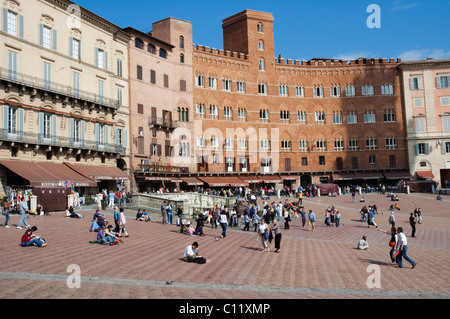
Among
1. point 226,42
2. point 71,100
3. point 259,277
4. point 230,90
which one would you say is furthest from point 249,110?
point 259,277

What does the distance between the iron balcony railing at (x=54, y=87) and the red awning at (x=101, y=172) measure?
21.2 ft

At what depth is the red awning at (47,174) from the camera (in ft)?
107

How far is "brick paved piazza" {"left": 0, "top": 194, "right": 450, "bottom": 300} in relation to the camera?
11.8 meters

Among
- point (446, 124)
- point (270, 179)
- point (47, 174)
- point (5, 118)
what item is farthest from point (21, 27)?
point (446, 124)

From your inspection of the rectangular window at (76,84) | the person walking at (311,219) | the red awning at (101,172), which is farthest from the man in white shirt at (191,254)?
the rectangular window at (76,84)

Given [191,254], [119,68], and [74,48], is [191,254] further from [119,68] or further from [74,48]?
[119,68]

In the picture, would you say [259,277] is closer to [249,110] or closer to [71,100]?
[71,100]

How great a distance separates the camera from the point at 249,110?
2440 inches

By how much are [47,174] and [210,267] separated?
23.5 m

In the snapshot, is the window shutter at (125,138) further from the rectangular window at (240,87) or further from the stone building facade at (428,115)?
the stone building facade at (428,115)

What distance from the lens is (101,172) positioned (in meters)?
41.7

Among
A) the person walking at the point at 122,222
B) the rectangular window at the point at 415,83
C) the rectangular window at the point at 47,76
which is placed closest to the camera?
the person walking at the point at 122,222

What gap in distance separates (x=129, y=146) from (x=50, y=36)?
14511mm

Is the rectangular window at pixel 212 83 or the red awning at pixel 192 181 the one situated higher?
the rectangular window at pixel 212 83
